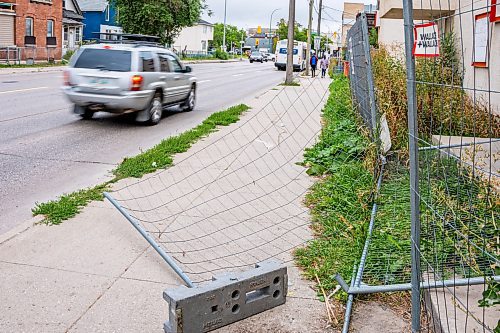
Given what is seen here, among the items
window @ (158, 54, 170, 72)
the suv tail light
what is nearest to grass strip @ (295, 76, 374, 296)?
the suv tail light

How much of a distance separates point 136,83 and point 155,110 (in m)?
1.15

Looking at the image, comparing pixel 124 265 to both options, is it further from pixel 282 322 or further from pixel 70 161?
pixel 70 161

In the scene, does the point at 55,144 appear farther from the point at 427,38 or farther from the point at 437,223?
the point at 427,38

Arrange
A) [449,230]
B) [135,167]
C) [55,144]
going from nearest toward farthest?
[449,230]
[135,167]
[55,144]

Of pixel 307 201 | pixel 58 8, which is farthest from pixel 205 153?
pixel 58 8

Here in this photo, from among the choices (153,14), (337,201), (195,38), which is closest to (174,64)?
(337,201)

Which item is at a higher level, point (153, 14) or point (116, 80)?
point (153, 14)

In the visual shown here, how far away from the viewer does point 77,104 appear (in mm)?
13211

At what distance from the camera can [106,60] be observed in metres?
13.0

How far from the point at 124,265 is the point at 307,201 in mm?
2683

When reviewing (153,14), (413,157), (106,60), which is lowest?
(413,157)

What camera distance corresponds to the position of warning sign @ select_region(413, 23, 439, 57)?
12.7 feet

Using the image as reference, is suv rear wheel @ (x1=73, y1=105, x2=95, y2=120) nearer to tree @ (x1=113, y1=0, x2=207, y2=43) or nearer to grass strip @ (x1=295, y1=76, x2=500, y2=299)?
grass strip @ (x1=295, y1=76, x2=500, y2=299)

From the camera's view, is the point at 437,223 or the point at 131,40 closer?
the point at 437,223
